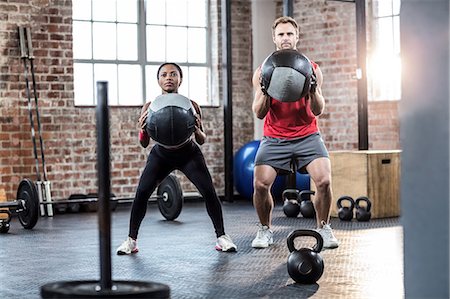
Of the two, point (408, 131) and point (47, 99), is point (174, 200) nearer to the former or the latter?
point (47, 99)

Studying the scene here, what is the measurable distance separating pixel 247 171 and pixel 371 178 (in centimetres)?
235

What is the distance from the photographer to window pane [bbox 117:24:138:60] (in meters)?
9.68

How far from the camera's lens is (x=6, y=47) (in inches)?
345

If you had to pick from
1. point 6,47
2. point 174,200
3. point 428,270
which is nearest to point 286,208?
point 174,200

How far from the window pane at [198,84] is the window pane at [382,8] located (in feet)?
7.27

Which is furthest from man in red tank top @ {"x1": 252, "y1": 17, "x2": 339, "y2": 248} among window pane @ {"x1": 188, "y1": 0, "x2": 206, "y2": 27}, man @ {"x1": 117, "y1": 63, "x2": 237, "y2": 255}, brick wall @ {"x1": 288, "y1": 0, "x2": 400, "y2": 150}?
window pane @ {"x1": 188, "y1": 0, "x2": 206, "y2": 27}

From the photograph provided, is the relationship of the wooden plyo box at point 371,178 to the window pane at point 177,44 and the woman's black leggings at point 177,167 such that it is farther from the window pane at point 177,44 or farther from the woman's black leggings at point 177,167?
the window pane at point 177,44

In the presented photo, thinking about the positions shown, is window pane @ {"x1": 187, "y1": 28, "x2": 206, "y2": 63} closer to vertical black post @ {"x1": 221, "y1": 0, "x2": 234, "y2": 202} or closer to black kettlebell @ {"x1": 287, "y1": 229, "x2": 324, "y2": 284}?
vertical black post @ {"x1": 221, "y1": 0, "x2": 234, "y2": 202}

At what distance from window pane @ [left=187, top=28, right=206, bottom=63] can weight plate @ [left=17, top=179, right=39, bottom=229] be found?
3534mm

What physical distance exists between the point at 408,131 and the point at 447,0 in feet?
0.93

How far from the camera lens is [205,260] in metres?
5.15

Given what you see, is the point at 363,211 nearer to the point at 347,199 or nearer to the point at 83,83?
the point at 347,199

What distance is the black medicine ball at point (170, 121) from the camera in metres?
5.08

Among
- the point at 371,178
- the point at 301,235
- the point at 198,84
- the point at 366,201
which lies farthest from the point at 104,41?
the point at 301,235
